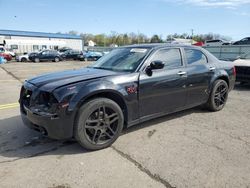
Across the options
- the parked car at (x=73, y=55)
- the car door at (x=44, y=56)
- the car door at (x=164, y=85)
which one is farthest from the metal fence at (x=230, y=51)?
the car door at (x=44, y=56)

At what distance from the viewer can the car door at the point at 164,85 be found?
4366mm

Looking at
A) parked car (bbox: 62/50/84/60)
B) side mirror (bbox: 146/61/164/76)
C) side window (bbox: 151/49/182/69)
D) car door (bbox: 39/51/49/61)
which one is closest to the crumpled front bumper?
side mirror (bbox: 146/61/164/76)

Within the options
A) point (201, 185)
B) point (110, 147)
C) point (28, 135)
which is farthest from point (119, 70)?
point (201, 185)

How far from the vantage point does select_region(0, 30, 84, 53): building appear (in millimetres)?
52156

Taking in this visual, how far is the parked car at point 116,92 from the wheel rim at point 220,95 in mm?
331

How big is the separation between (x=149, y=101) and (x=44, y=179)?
2137mm

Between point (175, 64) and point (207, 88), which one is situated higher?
point (175, 64)

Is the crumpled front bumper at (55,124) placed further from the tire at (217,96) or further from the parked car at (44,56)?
the parked car at (44,56)

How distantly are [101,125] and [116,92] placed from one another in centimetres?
56

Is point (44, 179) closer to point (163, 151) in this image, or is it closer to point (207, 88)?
point (163, 151)

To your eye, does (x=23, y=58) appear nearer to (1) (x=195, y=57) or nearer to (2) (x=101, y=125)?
(1) (x=195, y=57)

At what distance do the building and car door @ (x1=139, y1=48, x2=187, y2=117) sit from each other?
50.0 meters

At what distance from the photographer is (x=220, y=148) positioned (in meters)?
3.90

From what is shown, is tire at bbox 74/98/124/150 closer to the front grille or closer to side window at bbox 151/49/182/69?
the front grille
